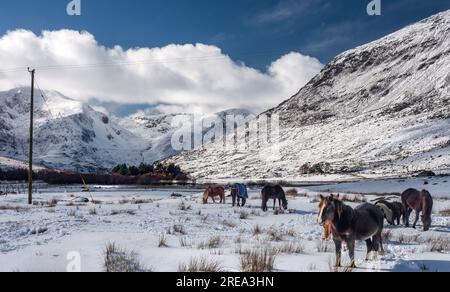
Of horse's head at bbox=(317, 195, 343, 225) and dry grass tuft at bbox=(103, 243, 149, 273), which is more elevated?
horse's head at bbox=(317, 195, 343, 225)

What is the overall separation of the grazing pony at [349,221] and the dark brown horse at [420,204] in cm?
659

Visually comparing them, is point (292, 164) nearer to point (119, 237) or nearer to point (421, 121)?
point (421, 121)

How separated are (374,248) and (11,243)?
22.6 feet

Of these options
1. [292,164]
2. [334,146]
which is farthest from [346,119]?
[292,164]

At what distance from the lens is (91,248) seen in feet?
28.0

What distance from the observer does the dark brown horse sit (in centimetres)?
1312

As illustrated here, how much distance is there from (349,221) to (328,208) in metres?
0.53

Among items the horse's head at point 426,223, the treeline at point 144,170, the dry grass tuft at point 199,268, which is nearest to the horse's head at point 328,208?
the dry grass tuft at point 199,268

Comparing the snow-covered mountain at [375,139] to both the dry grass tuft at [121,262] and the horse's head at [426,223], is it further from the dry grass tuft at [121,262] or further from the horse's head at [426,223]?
the dry grass tuft at [121,262]

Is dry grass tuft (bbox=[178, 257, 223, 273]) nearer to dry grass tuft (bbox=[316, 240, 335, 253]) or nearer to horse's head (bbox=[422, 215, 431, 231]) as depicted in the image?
dry grass tuft (bbox=[316, 240, 335, 253])

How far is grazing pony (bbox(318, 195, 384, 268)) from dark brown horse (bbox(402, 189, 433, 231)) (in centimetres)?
→ 659

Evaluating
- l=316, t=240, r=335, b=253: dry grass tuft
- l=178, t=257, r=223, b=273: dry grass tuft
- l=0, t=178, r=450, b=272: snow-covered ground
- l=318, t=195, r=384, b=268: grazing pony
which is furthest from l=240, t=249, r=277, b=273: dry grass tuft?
l=316, t=240, r=335, b=253: dry grass tuft

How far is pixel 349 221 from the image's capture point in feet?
22.3

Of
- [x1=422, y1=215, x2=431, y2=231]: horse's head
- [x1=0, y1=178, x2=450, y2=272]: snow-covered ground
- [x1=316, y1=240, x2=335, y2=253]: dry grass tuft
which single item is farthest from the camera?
[x1=422, y1=215, x2=431, y2=231]: horse's head
